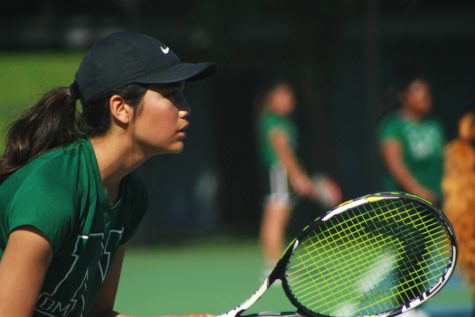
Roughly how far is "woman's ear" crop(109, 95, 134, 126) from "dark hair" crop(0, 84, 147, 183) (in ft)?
0.04

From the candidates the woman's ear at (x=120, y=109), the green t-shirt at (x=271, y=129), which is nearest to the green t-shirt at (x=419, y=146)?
the green t-shirt at (x=271, y=129)

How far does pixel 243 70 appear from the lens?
14.4m

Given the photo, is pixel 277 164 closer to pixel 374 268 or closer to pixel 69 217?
pixel 374 268

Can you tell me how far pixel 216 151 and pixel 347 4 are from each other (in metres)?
3.68

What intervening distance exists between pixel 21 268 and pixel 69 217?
19 centimetres

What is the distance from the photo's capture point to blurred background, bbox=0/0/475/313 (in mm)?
12172

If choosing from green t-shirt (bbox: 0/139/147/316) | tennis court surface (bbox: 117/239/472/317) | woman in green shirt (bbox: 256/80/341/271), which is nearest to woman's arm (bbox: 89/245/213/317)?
green t-shirt (bbox: 0/139/147/316)

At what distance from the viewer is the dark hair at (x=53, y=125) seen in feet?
10.6

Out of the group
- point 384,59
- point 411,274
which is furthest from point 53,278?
point 384,59

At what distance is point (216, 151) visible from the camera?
14.5 m

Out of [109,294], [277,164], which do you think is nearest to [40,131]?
[109,294]

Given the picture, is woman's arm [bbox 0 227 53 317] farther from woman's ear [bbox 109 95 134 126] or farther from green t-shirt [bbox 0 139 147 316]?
woman's ear [bbox 109 95 134 126]

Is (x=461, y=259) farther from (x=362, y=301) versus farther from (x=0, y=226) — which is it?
(x=0, y=226)

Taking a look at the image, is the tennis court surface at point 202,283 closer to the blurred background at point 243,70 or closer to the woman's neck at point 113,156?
the blurred background at point 243,70
